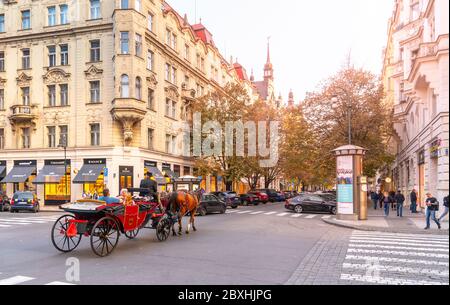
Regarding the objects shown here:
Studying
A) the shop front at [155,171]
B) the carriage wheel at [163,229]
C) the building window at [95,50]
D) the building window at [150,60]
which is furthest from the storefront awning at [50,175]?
the carriage wheel at [163,229]

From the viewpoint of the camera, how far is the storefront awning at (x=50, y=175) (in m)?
33.7

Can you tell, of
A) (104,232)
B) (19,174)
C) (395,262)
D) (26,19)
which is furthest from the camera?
(26,19)

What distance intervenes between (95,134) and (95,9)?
11.7 m

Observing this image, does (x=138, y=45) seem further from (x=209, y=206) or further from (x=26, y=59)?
(x=209, y=206)

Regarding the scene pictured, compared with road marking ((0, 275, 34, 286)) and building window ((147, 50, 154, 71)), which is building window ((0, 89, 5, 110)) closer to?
building window ((147, 50, 154, 71))

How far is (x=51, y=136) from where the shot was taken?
3531 cm

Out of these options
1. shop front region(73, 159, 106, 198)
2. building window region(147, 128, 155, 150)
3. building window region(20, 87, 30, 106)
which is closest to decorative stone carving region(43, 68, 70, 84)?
building window region(20, 87, 30, 106)

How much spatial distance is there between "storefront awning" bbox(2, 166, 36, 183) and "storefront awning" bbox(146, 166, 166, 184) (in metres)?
10.9

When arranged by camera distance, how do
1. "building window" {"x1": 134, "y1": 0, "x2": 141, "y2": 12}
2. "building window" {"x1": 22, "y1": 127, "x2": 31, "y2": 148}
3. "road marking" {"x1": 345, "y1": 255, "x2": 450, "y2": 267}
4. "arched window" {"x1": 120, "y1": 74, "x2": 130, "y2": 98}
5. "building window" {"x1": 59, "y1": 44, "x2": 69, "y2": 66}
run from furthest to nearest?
"building window" {"x1": 22, "y1": 127, "x2": 31, "y2": 148} < "building window" {"x1": 59, "y1": 44, "x2": 69, "y2": 66} < "building window" {"x1": 134, "y1": 0, "x2": 141, "y2": 12} < "arched window" {"x1": 120, "y1": 74, "x2": 130, "y2": 98} < "road marking" {"x1": 345, "y1": 255, "x2": 450, "y2": 267}

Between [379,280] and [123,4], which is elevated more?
[123,4]

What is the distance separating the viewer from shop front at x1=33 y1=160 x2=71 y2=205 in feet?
111

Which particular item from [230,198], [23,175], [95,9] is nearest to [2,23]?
[95,9]

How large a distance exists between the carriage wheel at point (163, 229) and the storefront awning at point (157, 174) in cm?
2247

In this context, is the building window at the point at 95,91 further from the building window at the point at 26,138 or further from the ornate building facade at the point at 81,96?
the building window at the point at 26,138
